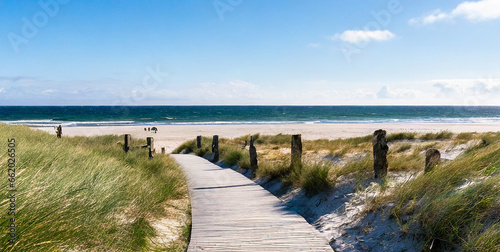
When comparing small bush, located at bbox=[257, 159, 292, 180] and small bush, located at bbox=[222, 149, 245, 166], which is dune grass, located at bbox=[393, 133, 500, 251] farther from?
small bush, located at bbox=[222, 149, 245, 166]

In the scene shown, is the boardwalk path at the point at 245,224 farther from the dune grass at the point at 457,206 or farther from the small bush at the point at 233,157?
the small bush at the point at 233,157

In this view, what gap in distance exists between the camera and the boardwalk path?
16.7 feet

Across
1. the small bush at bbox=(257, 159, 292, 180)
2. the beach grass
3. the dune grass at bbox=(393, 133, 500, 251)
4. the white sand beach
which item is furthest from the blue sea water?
the dune grass at bbox=(393, 133, 500, 251)

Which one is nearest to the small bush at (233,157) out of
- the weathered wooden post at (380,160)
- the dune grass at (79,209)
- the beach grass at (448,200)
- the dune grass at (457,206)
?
the beach grass at (448,200)

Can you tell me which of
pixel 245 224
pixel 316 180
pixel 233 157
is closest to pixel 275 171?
pixel 316 180

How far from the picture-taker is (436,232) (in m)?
4.27

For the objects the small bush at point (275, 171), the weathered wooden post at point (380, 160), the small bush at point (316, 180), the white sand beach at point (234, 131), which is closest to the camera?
the weathered wooden post at point (380, 160)

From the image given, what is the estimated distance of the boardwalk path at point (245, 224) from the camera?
5.09 meters

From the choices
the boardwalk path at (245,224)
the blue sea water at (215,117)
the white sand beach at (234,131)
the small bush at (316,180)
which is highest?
the small bush at (316,180)

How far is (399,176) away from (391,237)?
9.84 feet

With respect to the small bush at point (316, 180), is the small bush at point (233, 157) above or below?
below

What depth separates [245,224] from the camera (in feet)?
19.8

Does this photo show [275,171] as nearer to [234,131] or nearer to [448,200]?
[448,200]

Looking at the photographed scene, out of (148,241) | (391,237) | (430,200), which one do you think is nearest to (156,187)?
(148,241)
